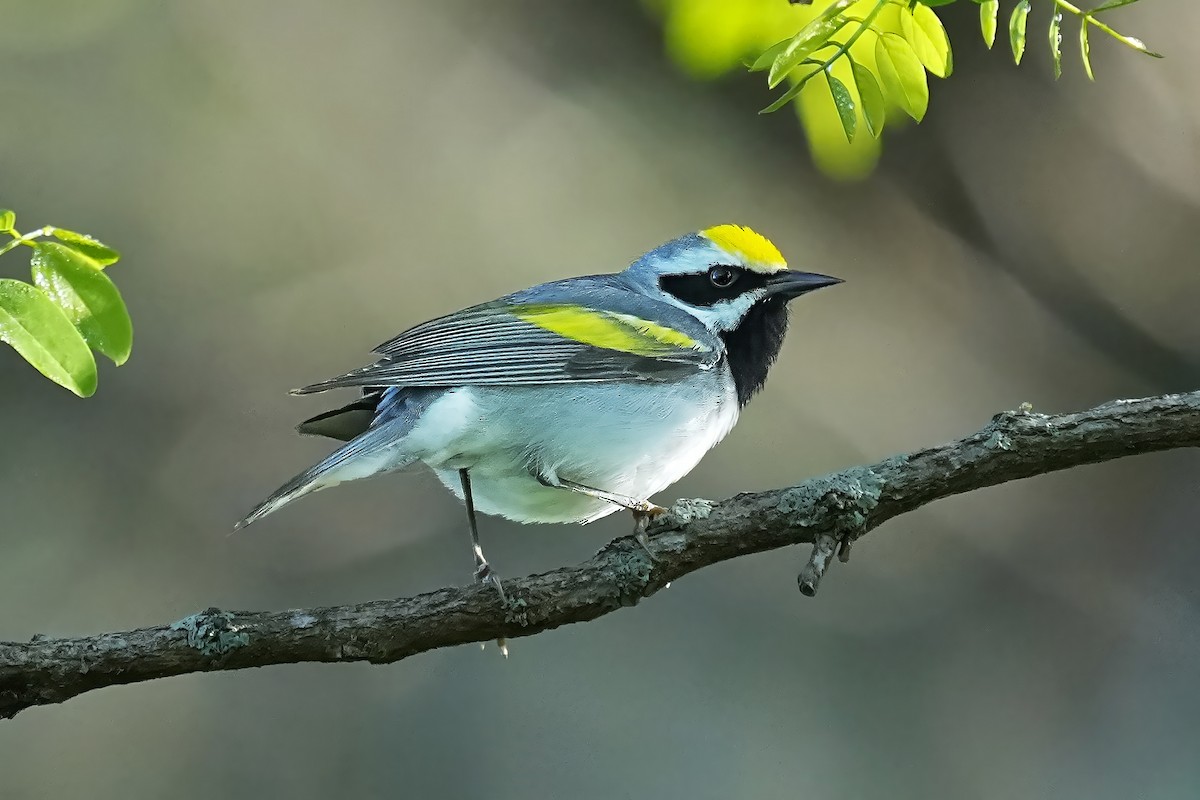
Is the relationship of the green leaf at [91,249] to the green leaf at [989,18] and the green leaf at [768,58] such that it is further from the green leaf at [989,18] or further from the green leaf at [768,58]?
the green leaf at [989,18]

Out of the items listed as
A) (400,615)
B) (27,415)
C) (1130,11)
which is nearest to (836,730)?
(400,615)

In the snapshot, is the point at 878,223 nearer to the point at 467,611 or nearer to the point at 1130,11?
the point at 1130,11

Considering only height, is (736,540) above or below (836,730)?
above

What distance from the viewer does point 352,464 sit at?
11.6 feet

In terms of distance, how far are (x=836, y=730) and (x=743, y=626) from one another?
28.8 inches

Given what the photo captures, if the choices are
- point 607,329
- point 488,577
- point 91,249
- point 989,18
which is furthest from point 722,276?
point 91,249

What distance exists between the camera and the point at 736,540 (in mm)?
3174

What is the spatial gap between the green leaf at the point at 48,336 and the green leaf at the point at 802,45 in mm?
1536

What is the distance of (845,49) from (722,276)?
6.22 feet

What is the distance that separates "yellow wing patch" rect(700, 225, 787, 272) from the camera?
4.29m

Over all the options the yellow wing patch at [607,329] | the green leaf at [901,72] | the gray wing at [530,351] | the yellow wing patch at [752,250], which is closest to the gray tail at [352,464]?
the gray wing at [530,351]

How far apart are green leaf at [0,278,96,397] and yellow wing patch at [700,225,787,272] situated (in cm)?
253

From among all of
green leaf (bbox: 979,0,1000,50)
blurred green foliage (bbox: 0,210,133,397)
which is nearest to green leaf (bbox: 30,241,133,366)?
blurred green foliage (bbox: 0,210,133,397)

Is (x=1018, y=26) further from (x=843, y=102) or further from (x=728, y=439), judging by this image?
(x=728, y=439)
